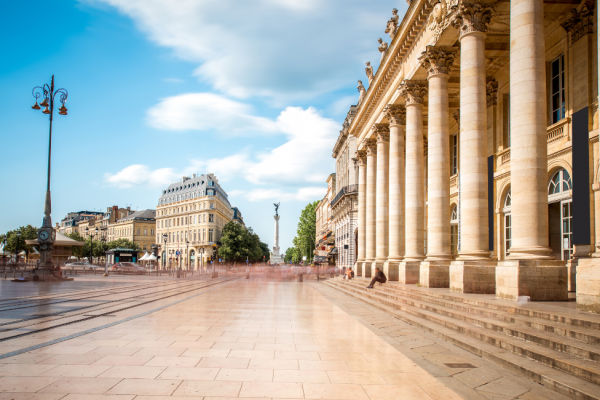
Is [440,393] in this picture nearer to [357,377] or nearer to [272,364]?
[357,377]

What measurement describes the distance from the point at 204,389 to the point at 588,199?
1349cm

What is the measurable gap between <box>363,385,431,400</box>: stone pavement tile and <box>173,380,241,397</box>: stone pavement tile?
57.8 inches

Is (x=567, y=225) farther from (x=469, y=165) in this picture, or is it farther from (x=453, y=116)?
(x=453, y=116)

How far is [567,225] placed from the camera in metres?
16.8

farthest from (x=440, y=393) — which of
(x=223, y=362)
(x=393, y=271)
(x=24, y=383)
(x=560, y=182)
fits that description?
(x=393, y=271)

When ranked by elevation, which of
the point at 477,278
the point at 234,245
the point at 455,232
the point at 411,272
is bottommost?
the point at 234,245

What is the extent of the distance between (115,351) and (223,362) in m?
2.07

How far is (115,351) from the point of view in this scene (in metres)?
7.92

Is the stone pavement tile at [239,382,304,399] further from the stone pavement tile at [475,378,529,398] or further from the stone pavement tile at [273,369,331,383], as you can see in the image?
the stone pavement tile at [475,378,529,398]

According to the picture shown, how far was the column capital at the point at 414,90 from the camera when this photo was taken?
2294 centimetres

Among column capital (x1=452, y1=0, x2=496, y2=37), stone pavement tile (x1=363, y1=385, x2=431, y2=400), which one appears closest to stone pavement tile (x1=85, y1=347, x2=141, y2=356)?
stone pavement tile (x1=363, y1=385, x2=431, y2=400)

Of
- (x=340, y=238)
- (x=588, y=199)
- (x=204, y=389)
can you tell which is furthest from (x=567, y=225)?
(x=340, y=238)

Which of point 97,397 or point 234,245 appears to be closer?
point 97,397

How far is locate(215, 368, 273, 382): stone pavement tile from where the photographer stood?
6293 mm
